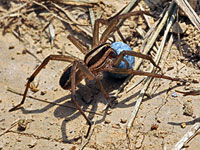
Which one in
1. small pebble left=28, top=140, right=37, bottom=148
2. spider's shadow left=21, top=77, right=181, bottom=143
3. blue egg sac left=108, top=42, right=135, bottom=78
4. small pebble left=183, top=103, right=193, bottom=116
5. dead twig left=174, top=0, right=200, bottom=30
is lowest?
small pebble left=28, top=140, right=37, bottom=148

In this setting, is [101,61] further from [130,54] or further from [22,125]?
[22,125]

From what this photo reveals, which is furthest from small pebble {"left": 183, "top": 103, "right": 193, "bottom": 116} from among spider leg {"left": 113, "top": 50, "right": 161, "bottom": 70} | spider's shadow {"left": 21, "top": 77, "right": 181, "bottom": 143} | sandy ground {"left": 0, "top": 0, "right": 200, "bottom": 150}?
spider leg {"left": 113, "top": 50, "right": 161, "bottom": 70}

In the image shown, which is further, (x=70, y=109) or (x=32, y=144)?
(x=70, y=109)

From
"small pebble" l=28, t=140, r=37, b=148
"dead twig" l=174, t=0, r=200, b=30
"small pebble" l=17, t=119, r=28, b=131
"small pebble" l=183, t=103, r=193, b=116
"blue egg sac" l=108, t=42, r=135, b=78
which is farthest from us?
"blue egg sac" l=108, t=42, r=135, b=78

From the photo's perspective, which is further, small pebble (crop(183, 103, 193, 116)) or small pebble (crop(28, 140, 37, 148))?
small pebble (crop(28, 140, 37, 148))

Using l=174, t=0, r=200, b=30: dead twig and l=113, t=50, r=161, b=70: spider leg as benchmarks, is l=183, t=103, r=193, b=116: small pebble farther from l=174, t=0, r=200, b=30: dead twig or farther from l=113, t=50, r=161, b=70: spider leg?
l=174, t=0, r=200, b=30: dead twig

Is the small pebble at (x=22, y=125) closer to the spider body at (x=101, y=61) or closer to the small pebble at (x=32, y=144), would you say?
the small pebble at (x=32, y=144)

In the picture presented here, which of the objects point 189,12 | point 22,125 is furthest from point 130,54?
point 22,125

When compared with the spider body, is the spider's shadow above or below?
below
